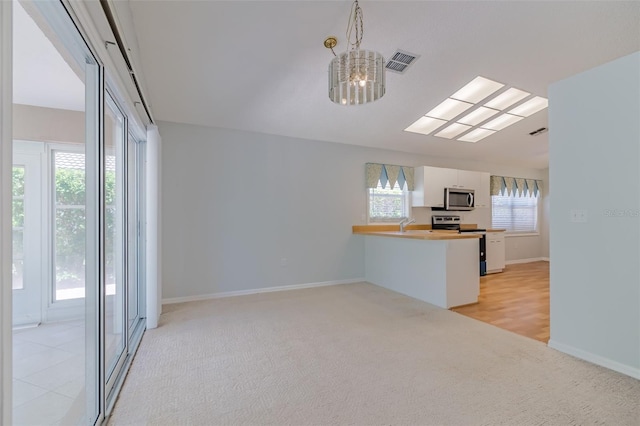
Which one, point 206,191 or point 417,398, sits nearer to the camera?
point 417,398

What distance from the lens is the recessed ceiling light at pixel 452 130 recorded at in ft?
15.9

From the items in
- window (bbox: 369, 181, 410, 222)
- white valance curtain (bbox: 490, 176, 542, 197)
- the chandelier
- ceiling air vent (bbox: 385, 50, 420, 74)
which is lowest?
window (bbox: 369, 181, 410, 222)

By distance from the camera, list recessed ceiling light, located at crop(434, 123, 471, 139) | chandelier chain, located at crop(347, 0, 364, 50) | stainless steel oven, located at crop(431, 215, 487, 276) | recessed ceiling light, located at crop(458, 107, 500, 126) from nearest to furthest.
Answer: chandelier chain, located at crop(347, 0, 364, 50) → recessed ceiling light, located at crop(458, 107, 500, 126) → recessed ceiling light, located at crop(434, 123, 471, 139) → stainless steel oven, located at crop(431, 215, 487, 276)

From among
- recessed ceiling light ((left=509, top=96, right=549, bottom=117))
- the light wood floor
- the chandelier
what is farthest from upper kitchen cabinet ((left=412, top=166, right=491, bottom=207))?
the chandelier

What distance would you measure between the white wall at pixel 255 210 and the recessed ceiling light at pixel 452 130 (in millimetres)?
1216

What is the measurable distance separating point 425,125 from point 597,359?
3746mm

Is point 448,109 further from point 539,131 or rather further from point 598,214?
point 598,214

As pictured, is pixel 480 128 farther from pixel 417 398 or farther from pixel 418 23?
pixel 417 398

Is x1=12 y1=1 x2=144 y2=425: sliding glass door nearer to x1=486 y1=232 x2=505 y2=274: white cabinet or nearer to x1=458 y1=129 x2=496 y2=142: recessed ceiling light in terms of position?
x1=458 y1=129 x2=496 y2=142: recessed ceiling light

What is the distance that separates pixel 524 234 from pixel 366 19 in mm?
6790

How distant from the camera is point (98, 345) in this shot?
5.10ft

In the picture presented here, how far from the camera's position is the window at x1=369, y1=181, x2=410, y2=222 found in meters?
5.18

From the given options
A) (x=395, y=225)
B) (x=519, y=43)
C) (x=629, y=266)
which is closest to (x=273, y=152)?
(x=395, y=225)

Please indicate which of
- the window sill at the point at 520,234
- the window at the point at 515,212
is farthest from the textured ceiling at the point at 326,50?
the window sill at the point at 520,234
